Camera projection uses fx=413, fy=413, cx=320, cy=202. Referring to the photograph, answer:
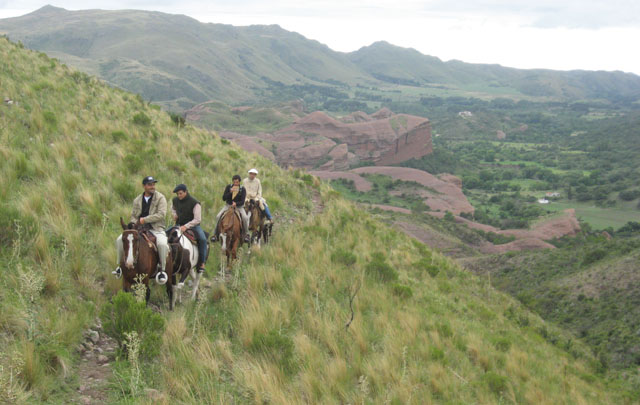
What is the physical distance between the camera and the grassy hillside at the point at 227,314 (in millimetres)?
4547

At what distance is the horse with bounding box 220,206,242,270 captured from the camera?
8.61 m

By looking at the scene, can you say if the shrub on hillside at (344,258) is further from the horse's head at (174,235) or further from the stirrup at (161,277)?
the stirrup at (161,277)

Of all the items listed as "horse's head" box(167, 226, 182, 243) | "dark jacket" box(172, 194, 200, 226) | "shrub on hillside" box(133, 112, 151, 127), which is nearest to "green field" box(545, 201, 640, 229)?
"shrub on hillside" box(133, 112, 151, 127)

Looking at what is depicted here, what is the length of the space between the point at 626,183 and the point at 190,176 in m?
123

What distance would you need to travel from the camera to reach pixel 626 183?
344 ft

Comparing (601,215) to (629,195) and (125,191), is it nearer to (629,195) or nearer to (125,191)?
(629,195)

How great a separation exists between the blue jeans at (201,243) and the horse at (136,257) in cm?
117

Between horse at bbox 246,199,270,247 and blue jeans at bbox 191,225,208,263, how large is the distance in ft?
8.38

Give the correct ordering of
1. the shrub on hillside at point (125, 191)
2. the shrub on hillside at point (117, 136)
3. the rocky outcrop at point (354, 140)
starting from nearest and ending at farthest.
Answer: the shrub on hillside at point (125, 191) < the shrub on hillside at point (117, 136) < the rocky outcrop at point (354, 140)

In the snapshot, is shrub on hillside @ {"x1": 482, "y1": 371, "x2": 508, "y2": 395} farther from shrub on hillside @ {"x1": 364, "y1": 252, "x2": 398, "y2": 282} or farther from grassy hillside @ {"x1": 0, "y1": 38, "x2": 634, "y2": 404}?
shrub on hillside @ {"x1": 364, "y1": 252, "x2": 398, "y2": 282}

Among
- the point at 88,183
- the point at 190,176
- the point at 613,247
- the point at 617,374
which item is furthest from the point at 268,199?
the point at 613,247

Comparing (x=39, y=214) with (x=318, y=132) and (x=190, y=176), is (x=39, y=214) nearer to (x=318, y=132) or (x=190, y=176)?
(x=190, y=176)

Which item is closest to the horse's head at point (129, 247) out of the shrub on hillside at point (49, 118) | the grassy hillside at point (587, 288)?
the shrub on hillside at point (49, 118)

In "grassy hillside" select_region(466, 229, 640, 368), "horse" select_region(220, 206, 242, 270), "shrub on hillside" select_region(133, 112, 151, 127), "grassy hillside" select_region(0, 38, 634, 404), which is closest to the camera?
"grassy hillside" select_region(0, 38, 634, 404)
